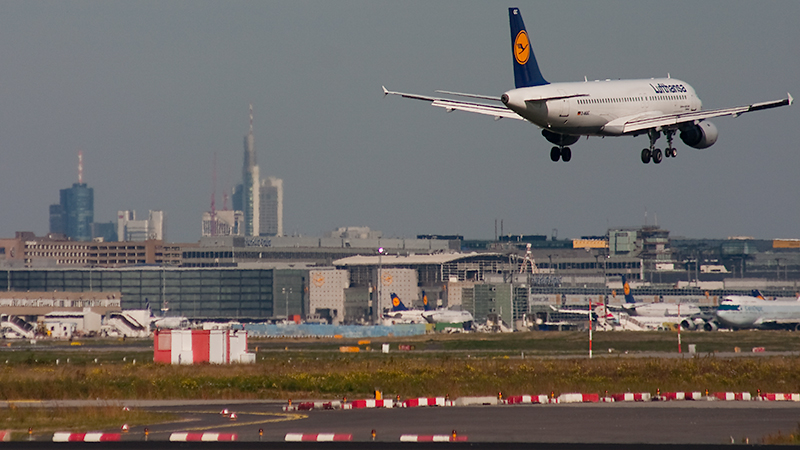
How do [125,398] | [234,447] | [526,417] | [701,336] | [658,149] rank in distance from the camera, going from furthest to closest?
[701,336]
[658,149]
[125,398]
[526,417]
[234,447]

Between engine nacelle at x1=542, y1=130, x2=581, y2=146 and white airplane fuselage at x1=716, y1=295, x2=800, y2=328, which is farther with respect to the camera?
white airplane fuselage at x1=716, y1=295, x2=800, y2=328

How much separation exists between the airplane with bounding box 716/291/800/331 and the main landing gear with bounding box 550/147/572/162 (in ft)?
377

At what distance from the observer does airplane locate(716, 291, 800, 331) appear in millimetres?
171125

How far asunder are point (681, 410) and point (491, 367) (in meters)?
25.9

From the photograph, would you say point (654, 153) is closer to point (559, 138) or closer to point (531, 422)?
point (559, 138)

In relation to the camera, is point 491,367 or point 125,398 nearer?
point 125,398

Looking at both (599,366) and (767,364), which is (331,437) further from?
(767,364)

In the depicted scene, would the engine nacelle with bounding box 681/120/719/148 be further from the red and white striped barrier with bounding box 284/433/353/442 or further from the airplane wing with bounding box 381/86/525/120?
the red and white striped barrier with bounding box 284/433/353/442

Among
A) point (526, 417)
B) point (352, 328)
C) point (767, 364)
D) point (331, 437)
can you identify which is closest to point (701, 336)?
point (767, 364)

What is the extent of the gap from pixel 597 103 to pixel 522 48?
5096 millimetres

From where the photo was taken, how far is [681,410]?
44.2 metres

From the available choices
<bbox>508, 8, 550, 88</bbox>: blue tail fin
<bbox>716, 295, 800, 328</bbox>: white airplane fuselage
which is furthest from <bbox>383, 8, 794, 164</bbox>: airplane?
<bbox>716, 295, 800, 328</bbox>: white airplane fuselage

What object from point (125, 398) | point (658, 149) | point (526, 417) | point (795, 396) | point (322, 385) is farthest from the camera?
point (658, 149)

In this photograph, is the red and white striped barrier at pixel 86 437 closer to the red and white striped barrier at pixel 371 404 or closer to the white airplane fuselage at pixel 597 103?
the red and white striped barrier at pixel 371 404
